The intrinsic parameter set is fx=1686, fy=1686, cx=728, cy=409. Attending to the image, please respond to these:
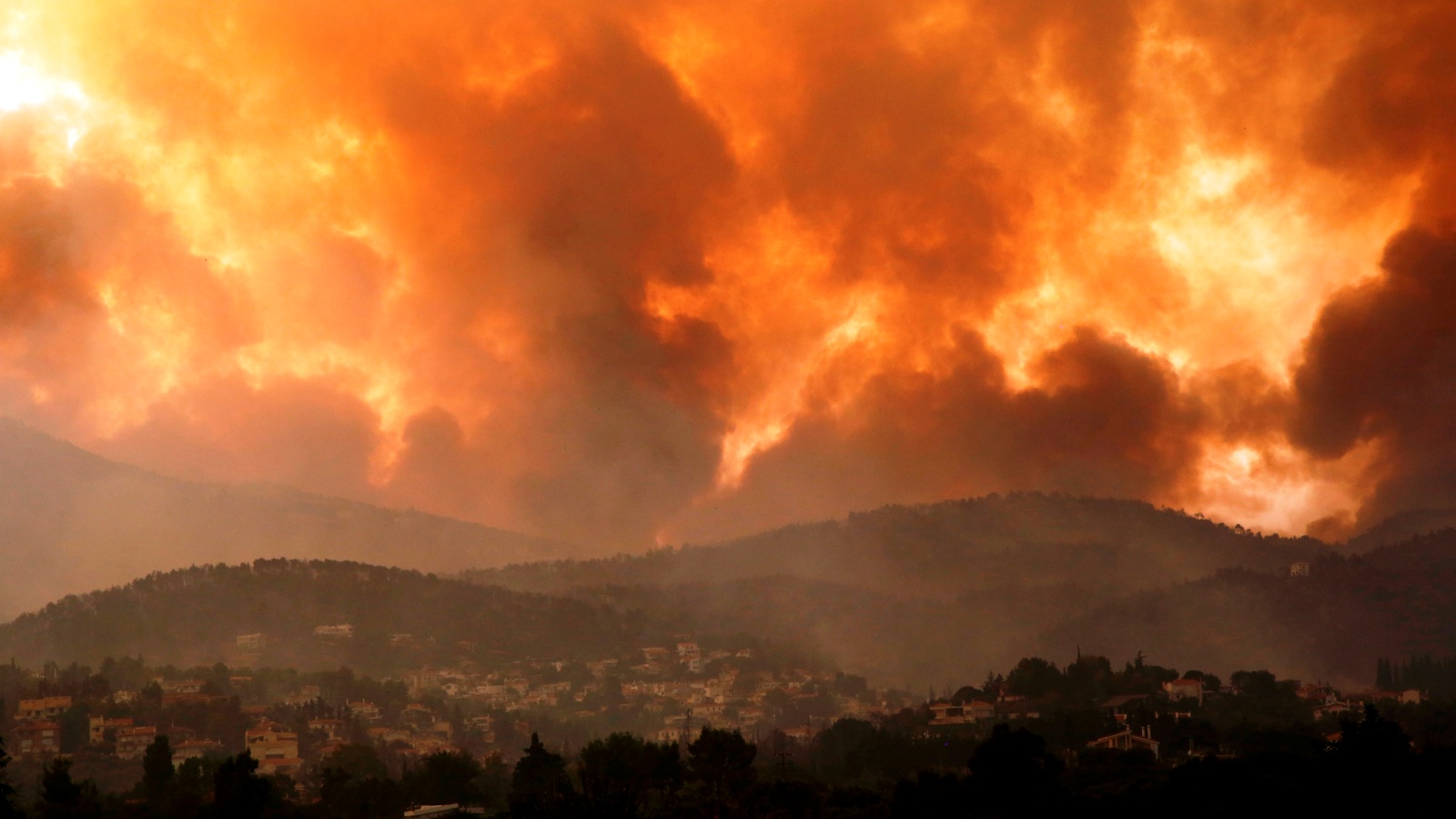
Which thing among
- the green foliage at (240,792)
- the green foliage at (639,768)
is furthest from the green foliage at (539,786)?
the green foliage at (240,792)

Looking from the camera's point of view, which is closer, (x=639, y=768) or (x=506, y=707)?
(x=639, y=768)

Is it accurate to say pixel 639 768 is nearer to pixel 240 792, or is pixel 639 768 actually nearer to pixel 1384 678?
pixel 240 792

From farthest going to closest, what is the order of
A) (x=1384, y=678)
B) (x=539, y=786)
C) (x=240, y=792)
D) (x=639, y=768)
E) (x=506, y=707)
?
(x=506, y=707), (x=1384, y=678), (x=639, y=768), (x=539, y=786), (x=240, y=792)

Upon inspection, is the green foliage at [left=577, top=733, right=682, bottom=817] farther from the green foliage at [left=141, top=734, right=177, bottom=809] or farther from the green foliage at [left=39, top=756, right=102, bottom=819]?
the green foliage at [left=39, top=756, right=102, bottom=819]

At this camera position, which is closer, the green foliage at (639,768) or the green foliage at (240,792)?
the green foliage at (240,792)

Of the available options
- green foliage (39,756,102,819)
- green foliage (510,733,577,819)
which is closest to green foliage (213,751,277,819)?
green foliage (39,756,102,819)

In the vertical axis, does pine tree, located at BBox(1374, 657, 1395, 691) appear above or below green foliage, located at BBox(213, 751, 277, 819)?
above

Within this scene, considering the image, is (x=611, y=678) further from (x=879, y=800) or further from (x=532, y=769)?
(x=879, y=800)

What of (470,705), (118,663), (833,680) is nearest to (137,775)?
(118,663)

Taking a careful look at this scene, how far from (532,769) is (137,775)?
1426 inches

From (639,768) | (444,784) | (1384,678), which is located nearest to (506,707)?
(444,784)

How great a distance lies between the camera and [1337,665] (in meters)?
186

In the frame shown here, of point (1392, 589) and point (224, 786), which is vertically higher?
point (1392, 589)

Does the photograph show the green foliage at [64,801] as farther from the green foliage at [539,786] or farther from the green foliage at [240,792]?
the green foliage at [539,786]
